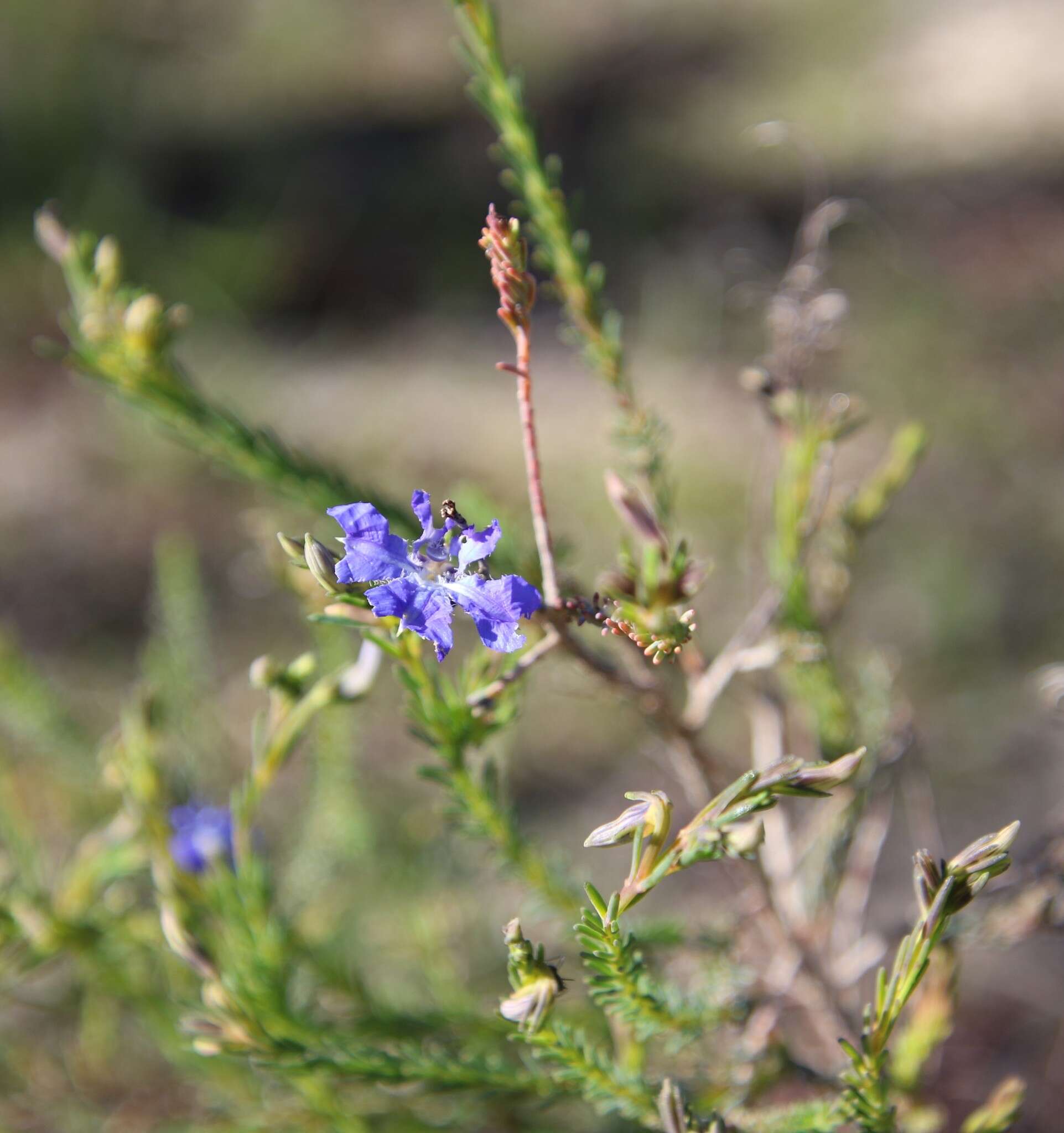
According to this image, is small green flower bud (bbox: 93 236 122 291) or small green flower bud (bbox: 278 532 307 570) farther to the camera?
small green flower bud (bbox: 93 236 122 291)

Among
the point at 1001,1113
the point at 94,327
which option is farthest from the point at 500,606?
the point at 1001,1113

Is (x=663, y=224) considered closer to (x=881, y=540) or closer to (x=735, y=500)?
(x=735, y=500)

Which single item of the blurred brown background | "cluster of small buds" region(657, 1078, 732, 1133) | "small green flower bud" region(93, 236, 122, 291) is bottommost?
"cluster of small buds" region(657, 1078, 732, 1133)

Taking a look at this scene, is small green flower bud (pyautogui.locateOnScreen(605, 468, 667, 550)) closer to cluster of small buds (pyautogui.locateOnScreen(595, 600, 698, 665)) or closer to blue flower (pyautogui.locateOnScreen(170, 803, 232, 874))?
cluster of small buds (pyautogui.locateOnScreen(595, 600, 698, 665))

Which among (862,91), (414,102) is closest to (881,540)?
(862,91)

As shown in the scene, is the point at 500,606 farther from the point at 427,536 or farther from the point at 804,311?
the point at 804,311

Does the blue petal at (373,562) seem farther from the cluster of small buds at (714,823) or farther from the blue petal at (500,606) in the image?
the cluster of small buds at (714,823)

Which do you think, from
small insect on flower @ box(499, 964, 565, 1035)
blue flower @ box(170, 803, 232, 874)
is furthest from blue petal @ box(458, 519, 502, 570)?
blue flower @ box(170, 803, 232, 874)
